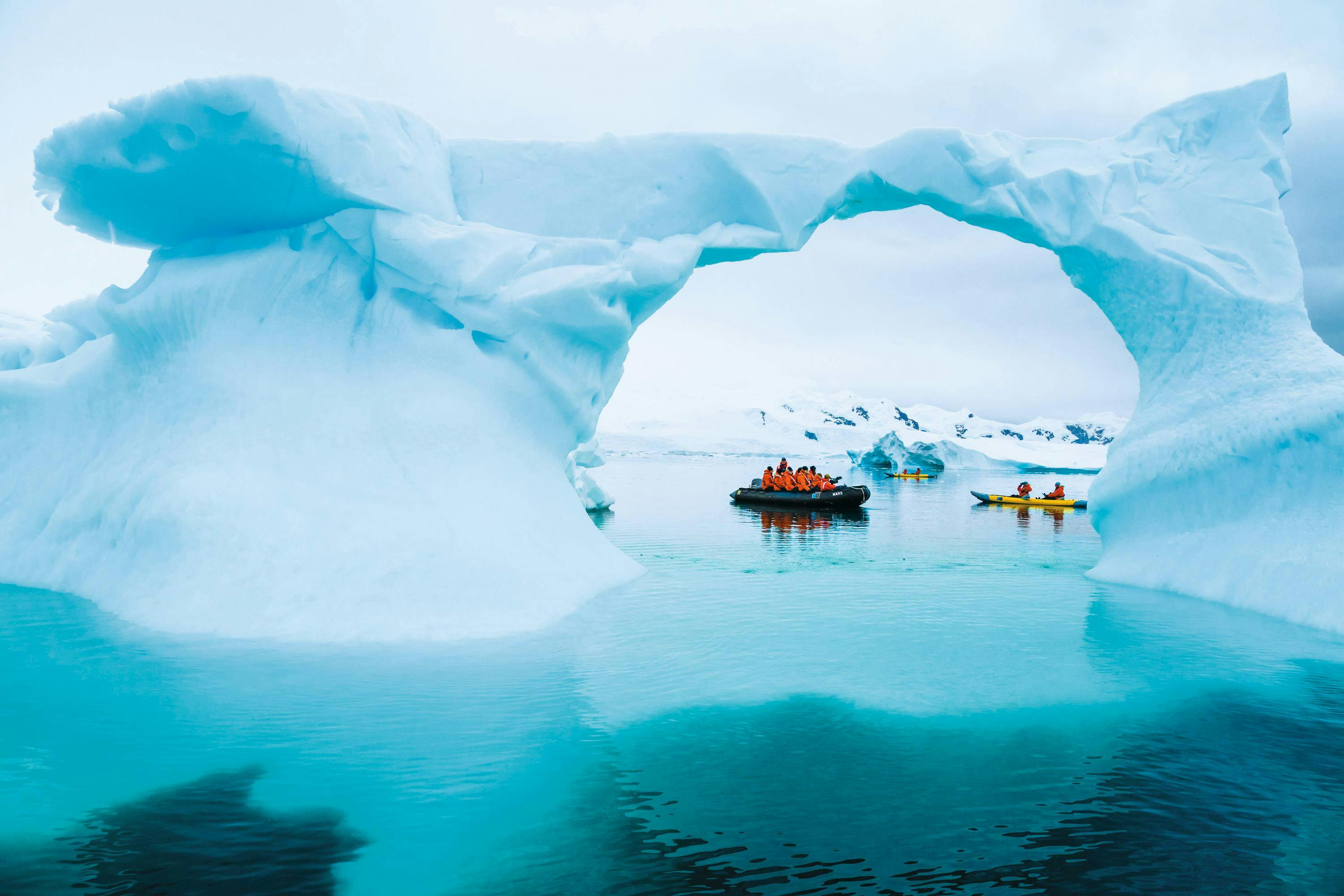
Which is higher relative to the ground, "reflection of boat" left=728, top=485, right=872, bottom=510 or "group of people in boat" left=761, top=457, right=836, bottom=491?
"group of people in boat" left=761, top=457, right=836, bottom=491

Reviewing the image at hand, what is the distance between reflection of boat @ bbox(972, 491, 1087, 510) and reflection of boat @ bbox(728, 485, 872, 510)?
17.8ft

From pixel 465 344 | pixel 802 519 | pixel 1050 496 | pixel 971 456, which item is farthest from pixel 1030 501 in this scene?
pixel 971 456

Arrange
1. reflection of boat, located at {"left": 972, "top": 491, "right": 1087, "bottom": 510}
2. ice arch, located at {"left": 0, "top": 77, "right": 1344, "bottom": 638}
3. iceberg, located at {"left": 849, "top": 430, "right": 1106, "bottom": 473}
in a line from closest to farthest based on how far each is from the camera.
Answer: ice arch, located at {"left": 0, "top": 77, "right": 1344, "bottom": 638}
reflection of boat, located at {"left": 972, "top": 491, "right": 1087, "bottom": 510}
iceberg, located at {"left": 849, "top": 430, "right": 1106, "bottom": 473}

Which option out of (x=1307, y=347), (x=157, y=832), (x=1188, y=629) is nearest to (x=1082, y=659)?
(x=1188, y=629)

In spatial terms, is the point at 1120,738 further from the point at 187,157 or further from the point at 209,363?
the point at 187,157

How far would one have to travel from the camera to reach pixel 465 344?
32.1 feet

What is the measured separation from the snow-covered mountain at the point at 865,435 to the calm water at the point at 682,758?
47900 millimetres

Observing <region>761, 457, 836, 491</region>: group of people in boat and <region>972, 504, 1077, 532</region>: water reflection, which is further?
<region>761, 457, 836, 491</region>: group of people in boat

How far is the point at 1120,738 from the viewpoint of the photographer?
18.1 feet

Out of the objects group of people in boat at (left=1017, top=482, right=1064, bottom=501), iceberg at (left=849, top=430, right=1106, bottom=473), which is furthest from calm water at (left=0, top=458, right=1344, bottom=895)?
iceberg at (left=849, top=430, right=1106, bottom=473)

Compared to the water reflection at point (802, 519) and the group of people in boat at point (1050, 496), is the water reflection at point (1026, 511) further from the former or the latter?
the water reflection at point (802, 519)

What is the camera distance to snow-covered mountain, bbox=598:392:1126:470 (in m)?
59.6

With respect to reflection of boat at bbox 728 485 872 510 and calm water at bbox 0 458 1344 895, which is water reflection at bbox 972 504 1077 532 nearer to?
reflection of boat at bbox 728 485 872 510

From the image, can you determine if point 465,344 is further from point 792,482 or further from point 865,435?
point 865,435
